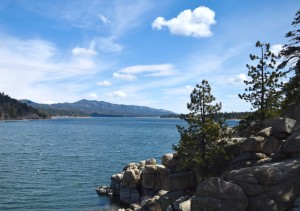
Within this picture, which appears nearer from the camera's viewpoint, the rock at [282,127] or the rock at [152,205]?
the rock at [282,127]

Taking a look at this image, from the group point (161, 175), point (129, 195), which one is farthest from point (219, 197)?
point (129, 195)

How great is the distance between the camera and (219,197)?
67.2 ft

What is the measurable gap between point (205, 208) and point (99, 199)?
26695mm

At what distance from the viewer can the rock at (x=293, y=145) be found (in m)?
23.2

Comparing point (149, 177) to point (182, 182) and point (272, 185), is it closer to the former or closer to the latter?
point (182, 182)

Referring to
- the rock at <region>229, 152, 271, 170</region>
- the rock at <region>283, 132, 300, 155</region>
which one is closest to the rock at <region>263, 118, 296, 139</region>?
the rock at <region>229, 152, 271, 170</region>

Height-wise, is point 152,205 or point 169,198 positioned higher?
point 169,198

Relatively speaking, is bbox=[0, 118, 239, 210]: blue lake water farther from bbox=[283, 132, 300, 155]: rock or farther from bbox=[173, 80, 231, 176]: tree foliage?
bbox=[283, 132, 300, 155]: rock

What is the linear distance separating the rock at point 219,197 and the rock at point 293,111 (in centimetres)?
1601

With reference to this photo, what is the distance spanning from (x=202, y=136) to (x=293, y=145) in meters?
10.2

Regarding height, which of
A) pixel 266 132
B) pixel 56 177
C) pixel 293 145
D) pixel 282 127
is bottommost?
pixel 56 177

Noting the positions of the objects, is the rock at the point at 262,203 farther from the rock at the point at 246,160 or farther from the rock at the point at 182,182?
the rock at the point at 182,182

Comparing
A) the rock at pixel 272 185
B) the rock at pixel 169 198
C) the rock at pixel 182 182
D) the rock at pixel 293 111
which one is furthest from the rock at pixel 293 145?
the rock at pixel 182 182

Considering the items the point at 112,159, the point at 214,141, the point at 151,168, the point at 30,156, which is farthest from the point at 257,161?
the point at 30,156
